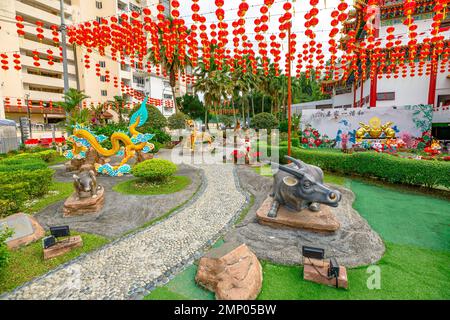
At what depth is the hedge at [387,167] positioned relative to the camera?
32.5ft

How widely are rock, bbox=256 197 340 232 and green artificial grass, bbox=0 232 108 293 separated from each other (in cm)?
472

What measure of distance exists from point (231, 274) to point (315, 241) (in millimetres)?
2822

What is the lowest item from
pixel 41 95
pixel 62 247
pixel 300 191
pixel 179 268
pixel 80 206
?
pixel 179 268

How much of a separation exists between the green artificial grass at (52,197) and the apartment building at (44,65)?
19127mm

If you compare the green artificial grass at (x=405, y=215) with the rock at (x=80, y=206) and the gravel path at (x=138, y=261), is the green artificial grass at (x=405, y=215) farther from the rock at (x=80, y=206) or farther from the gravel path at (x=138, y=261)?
the rock at (x=80, y=206)

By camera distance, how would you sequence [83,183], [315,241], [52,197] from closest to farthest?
[315,241] < [83,183] < [52,197]

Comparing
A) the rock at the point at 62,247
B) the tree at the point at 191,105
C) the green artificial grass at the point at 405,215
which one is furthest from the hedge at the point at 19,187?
the tree at the point at 191,105

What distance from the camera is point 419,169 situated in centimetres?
1029

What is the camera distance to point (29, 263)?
17.3 feet

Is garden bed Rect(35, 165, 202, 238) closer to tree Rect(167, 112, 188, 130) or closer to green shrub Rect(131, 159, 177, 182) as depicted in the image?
green shrub Rect(131, 159, 177, 182)

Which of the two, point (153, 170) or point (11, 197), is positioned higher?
point (153, 170)

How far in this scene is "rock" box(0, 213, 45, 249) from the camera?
5992mm

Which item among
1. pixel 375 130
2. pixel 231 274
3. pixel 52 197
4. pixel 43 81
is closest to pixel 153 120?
pixel 52 197

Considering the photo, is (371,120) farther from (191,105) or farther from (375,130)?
(191,105)
